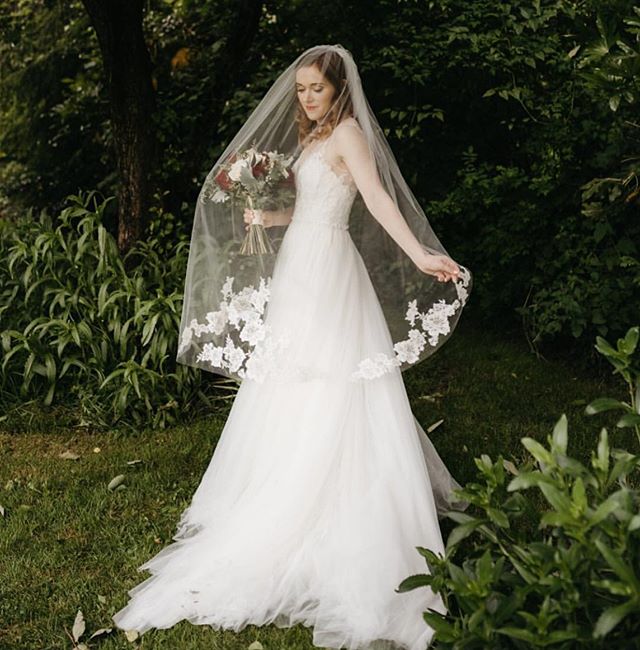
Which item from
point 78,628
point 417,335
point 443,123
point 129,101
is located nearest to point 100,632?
point 78,628

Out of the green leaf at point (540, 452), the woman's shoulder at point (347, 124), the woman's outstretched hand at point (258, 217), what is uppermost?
the woman's shoulder at point (347, 124)

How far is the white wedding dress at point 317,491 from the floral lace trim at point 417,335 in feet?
0.17

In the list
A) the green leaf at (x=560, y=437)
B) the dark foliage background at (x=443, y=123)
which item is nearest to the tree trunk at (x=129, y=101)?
the dark foliage background at (x=443, y=123)

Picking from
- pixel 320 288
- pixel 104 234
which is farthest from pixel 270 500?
pixel 104 234

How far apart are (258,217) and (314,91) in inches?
23.7

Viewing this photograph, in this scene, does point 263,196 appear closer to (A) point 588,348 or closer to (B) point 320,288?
(B) point 320,288

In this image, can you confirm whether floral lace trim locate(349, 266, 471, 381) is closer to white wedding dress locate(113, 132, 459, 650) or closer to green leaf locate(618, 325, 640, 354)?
white wedding dress locate(113, 132, 459, 650)

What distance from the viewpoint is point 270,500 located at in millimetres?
3258

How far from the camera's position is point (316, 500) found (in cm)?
319

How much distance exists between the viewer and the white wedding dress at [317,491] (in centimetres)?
293

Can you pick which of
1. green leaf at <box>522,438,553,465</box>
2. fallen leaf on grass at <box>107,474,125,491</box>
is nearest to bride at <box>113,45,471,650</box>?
fallen leaf on grass at <box>107,474,125,491</box>

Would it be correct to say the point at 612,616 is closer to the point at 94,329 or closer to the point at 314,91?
the point at 314,91

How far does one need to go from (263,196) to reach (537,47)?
298 cm

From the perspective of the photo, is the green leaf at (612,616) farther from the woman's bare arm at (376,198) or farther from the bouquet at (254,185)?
the bouquet at (254,185)
